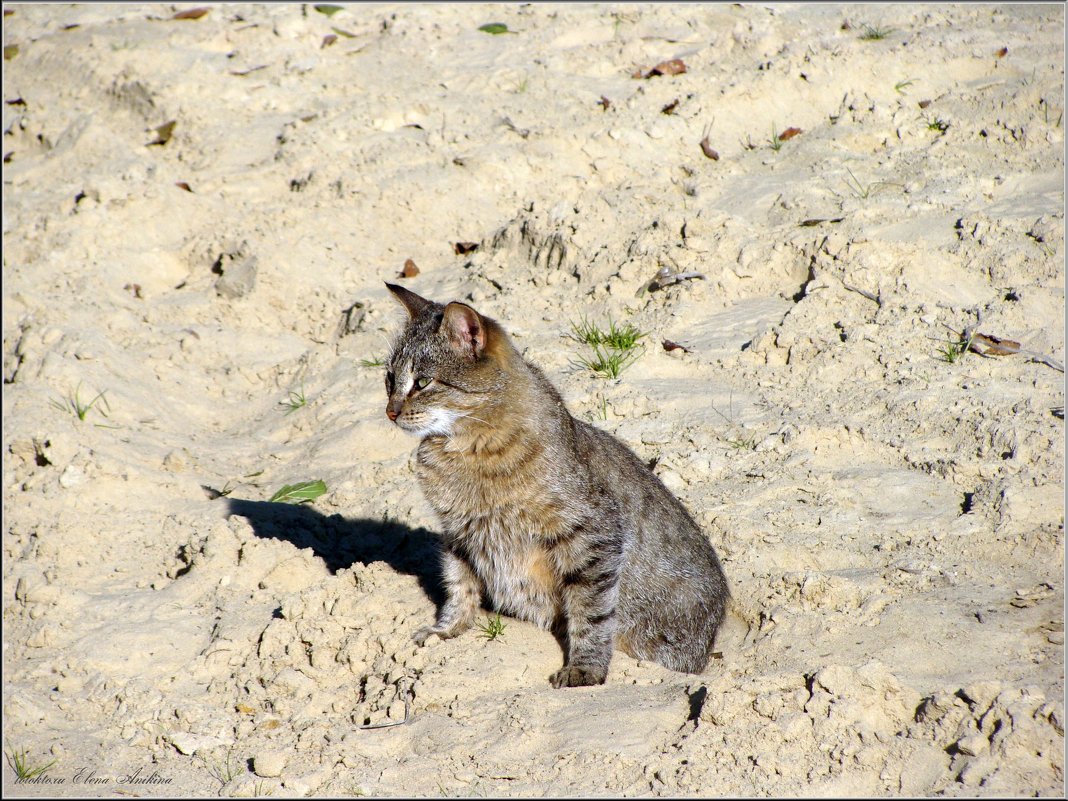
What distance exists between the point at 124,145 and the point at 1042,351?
8.36m

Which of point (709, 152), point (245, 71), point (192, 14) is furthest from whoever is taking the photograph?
point (192, 14)

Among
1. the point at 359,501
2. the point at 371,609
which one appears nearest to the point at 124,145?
the point at 359,501

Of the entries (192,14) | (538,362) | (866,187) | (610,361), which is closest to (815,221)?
(866,187)

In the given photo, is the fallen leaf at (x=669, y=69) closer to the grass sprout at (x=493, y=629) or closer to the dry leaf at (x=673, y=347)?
the dry leaf at (x=673, y=347)

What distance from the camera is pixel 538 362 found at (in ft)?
21.6

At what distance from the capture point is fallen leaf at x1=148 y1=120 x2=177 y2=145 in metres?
9.65

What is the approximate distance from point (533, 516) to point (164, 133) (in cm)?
715

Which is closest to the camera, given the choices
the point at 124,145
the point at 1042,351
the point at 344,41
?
the point at 1042,351

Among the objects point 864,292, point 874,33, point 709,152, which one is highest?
point 874,33

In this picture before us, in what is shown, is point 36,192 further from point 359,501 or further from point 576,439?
point 576,439

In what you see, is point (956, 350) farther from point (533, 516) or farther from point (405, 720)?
point (405, 720)

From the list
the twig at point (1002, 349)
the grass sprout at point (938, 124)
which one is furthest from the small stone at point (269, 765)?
the grass sprout at point (938, 124)

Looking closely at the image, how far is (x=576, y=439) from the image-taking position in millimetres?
4703

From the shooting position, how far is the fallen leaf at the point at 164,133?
31.7 feet
